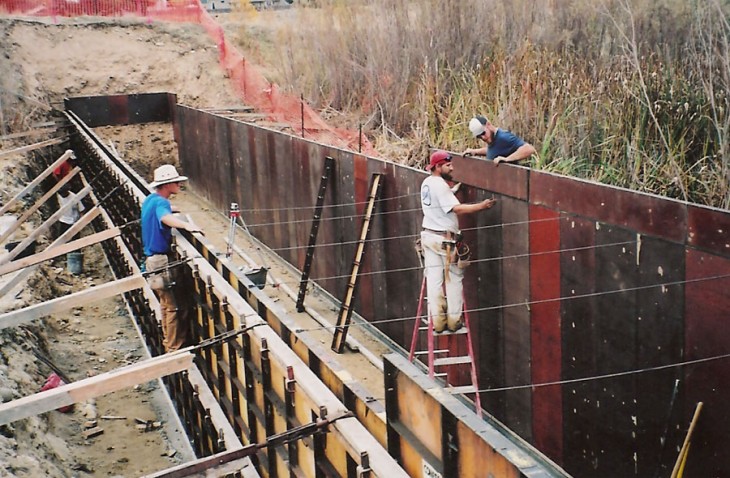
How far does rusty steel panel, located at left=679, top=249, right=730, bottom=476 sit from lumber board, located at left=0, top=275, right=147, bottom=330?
546 centimetres

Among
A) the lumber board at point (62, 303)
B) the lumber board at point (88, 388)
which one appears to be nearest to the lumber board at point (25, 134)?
the lumber board at point (62, 303)

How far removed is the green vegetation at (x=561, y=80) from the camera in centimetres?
830

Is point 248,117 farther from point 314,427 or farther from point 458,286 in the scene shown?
point 314,427

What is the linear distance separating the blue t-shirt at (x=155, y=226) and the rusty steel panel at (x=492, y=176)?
327 centimetres

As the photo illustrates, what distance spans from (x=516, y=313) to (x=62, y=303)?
469cm

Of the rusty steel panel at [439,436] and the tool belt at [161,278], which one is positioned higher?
the rusty steel panel at [439,436]

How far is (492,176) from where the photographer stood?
8.27m

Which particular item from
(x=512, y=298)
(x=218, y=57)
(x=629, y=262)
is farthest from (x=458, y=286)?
(x=218, y=57)

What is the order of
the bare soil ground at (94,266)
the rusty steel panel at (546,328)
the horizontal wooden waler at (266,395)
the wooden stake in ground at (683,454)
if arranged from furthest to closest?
1. the bare soil ground at (94,266)
2. the rusty steel panel at (546,328)
3. the wooden stake in ground at (683,454)
4. the horizontal wooden waler at (266,395)

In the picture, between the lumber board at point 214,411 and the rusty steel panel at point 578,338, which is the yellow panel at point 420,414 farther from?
the rusty steel panel at point 578,338

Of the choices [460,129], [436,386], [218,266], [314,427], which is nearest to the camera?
[436,386]

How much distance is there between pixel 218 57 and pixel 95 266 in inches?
619

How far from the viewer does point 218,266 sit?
7.70 meters

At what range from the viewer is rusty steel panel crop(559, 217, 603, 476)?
22.6 feet
